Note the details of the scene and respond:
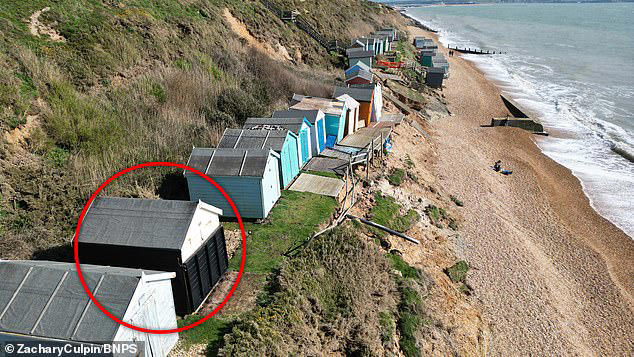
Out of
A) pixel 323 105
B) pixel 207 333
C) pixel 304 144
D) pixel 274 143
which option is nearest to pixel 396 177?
pixel 304 144

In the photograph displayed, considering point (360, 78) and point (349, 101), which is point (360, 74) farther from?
point (349, 101)

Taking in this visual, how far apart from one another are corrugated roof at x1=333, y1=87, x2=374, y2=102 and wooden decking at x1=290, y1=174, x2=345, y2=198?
30.8 ft

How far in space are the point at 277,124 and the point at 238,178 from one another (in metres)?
5.67

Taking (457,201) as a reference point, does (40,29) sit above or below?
above

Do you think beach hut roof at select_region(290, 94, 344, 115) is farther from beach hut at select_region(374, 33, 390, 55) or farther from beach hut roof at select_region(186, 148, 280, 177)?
beach hut at select_region(374, 33, 390, 55)

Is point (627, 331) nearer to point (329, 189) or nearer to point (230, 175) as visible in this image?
point (329, 189)

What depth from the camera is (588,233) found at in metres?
22.8

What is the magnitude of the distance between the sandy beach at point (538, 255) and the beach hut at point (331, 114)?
8.08 metres

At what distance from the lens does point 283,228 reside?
15727 millimetres

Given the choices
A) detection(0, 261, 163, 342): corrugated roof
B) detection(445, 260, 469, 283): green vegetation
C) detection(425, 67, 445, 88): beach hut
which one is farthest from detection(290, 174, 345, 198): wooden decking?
detection(425, 67, 445, 88): beach hut

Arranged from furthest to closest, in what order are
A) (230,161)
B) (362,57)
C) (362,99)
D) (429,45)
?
(429,45)
(362,57)
(362,99)
(230,161)

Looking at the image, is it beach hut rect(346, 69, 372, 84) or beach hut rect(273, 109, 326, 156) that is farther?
beach hut rect(346, 69, 372, 84)

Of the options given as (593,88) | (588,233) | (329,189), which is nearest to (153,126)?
(329,189)

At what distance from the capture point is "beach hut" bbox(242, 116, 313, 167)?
1944 cm
